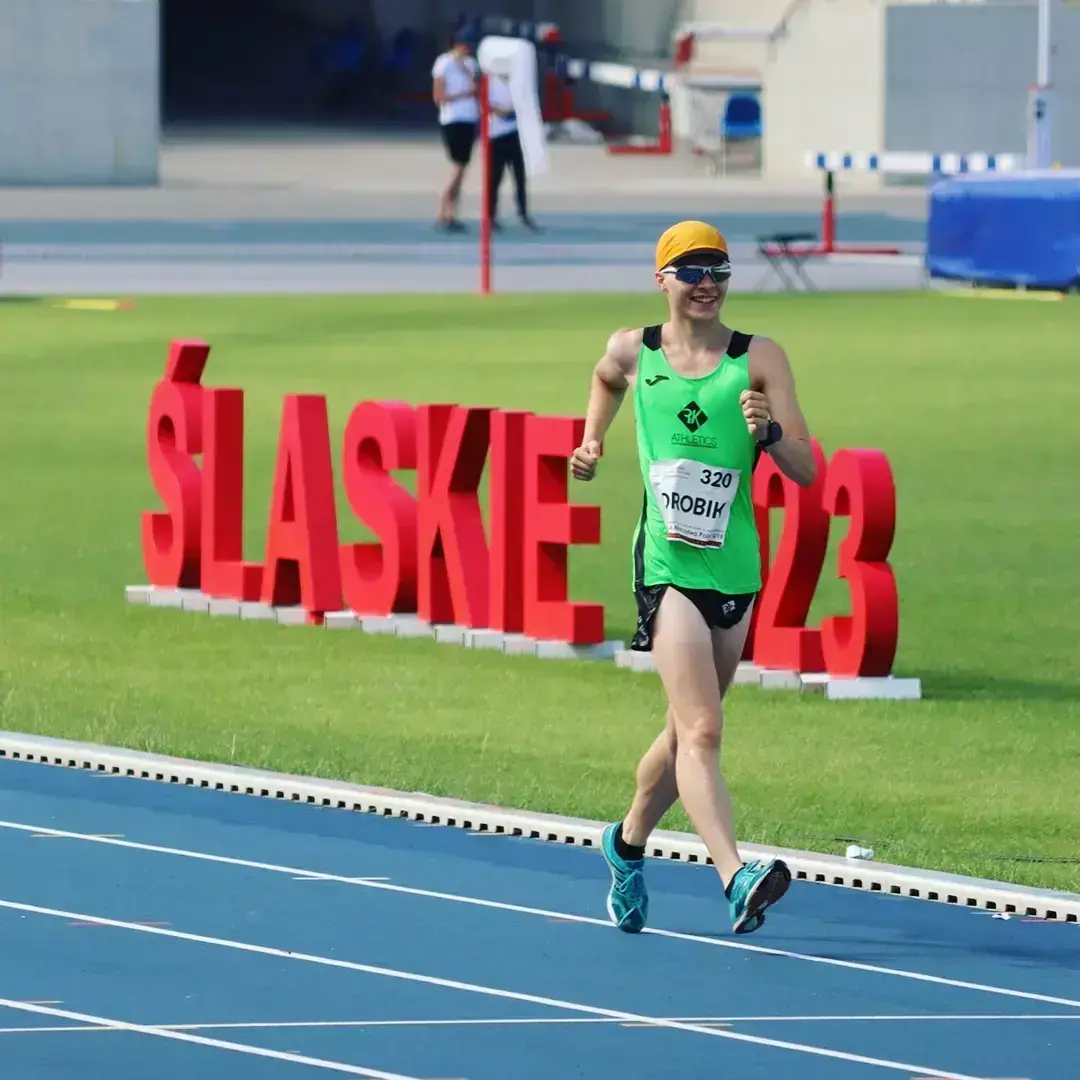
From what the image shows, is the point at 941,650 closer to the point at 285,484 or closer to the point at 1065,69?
the point at 285,484

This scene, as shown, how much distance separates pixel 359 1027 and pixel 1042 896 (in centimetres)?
242

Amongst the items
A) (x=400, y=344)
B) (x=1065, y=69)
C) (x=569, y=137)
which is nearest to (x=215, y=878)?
(x=400, y=344)

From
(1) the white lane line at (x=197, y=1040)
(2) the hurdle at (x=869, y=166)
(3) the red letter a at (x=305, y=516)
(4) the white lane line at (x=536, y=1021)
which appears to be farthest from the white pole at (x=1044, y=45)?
(1) the white lane line at (x=197, y=1040)

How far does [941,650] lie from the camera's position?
14508 millimetres

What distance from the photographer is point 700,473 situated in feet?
28.9

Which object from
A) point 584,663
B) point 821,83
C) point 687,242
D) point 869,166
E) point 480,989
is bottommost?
point 584,663

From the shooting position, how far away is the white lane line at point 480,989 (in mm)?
7672

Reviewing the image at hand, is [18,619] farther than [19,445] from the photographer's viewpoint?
No

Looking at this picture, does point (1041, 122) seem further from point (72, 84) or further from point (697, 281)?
point (697, 281)

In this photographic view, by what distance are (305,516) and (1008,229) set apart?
21.8m

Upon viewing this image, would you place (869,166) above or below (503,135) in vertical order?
below

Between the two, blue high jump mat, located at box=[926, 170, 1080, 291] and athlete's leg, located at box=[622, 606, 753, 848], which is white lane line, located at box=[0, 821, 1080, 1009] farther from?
blue high jump mat, located at box=[926, 170, 1080, 291]

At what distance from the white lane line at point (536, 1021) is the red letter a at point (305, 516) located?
21.5 ft

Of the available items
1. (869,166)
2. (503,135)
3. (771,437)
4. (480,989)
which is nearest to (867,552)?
(771,437)
